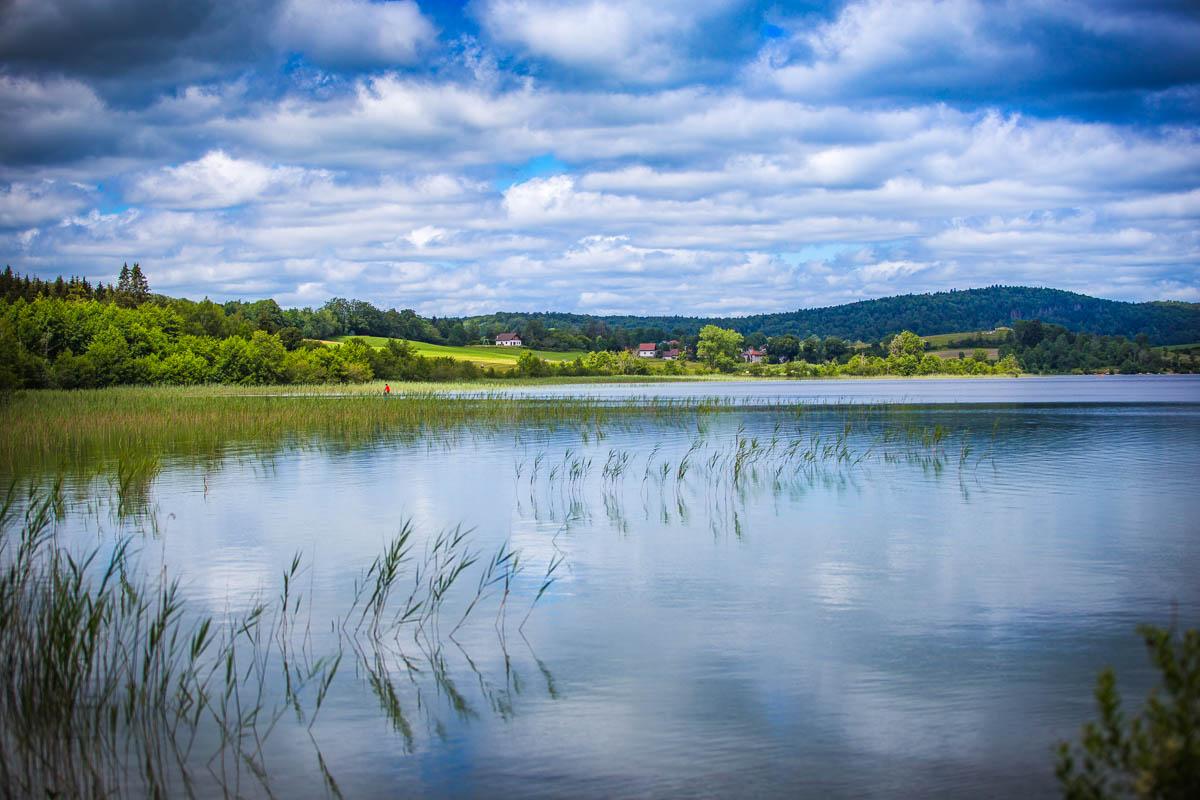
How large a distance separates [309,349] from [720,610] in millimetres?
94212

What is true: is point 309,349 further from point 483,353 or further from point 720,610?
point 720,610

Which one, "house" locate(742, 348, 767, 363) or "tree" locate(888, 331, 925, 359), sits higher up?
"tree" locate(888, 331, 925, 359)

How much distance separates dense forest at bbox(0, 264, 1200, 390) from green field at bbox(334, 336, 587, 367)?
6.08 metres

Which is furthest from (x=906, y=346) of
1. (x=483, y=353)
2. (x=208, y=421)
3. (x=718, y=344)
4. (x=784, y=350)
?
(x=208, y=421)

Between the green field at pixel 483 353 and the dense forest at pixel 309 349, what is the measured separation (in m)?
6.08

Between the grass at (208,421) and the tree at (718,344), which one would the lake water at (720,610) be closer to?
the grass at (208,421)

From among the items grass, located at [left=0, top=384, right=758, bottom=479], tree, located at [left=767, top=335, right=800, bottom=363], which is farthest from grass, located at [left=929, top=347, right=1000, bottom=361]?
grass, located at [left=0, top=384, right=758, bottom=479]

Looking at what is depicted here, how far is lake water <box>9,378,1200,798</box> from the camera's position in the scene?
23.4 ft

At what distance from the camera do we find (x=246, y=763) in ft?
23.4

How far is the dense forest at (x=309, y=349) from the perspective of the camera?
65.1 meters

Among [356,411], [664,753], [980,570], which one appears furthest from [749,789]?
[356,411]

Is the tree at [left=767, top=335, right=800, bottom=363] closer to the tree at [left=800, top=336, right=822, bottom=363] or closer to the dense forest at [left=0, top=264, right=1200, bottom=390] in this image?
the dense forest at [left=0, top=264, right=1200, bottom=390]

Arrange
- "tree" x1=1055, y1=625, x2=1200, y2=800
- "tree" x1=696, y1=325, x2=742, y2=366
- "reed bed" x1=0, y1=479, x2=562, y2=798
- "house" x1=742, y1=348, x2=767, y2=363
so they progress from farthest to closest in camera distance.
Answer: "house" x1=742, y1=348, x2=767, y2=363
"tree" x1=696, y1=325, x2=742, y2=366
"reed bed" x1=0, y1=479, x2=562, y2=798
"tree" x1=1055, y1=625, x2=1200, y2=800

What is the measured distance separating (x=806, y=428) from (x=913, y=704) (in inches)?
1213
